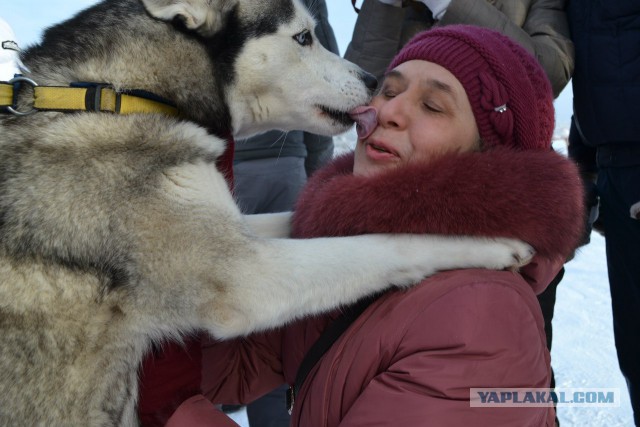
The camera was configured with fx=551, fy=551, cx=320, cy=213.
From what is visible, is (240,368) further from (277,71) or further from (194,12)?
(194,12)

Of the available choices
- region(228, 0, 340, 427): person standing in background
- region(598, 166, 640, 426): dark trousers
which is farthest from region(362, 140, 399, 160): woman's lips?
region(598, 166, 640, 426): dark trousers

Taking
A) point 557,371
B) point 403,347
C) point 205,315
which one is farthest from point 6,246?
point 557,371

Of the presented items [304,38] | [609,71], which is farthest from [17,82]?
[609,71]

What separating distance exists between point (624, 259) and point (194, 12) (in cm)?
235

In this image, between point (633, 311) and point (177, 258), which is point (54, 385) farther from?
point (633, 311)

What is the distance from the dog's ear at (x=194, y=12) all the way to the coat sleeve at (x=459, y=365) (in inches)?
48.3

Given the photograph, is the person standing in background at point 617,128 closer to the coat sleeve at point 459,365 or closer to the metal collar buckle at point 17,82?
the coat sleeve at point 459,365

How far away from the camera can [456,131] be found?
153 centimetres

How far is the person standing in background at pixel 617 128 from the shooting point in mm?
2506

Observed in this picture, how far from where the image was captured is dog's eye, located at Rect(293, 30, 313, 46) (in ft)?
6.88

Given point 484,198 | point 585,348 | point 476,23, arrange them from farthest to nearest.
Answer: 1. point 585,348
2. point 476,23
3. point 484,198

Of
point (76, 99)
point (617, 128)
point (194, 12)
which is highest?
point (194, 12)

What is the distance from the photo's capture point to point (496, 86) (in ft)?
4.91

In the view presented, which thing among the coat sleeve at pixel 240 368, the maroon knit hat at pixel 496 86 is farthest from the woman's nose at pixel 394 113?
the coat sleeve at pixel 240 368
